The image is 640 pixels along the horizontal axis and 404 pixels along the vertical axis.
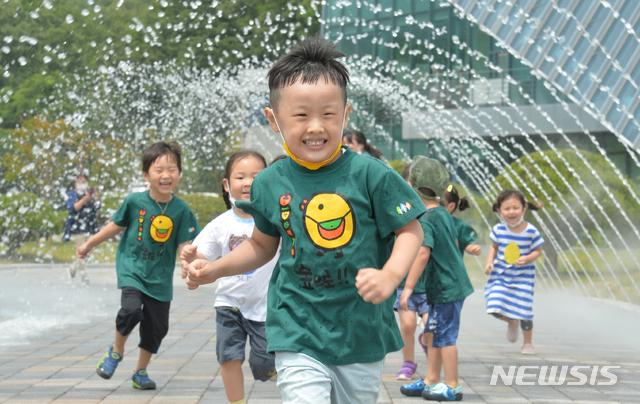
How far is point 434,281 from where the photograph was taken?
4.52 m

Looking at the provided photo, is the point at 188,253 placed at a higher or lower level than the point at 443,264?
higher

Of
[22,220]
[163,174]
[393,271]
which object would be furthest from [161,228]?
[22,220]

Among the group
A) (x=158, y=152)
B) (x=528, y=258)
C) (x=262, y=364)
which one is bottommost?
(x=262, y=364)

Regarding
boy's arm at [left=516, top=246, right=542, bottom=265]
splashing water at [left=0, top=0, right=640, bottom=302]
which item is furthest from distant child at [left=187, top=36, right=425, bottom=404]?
splashing water at [left=0, top=0, right=640, bottom=302]

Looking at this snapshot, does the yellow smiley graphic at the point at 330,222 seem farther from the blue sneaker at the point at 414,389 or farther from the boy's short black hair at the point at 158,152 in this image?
the boy's short black hair at the point at 158,152

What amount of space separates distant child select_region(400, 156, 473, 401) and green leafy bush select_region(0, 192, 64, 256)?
42.1 ft

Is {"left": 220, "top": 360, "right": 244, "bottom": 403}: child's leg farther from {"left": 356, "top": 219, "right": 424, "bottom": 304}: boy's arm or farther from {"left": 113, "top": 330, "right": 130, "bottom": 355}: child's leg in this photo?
{"left": 356, "top": 219, "right": 424, "bottom": 304}: boy's arm

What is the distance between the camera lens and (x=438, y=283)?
4500 mm

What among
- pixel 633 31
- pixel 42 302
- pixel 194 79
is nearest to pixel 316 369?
pixel 633 31

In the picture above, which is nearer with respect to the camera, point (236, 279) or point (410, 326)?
point (236, 279)

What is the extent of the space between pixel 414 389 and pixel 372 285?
2474 mm

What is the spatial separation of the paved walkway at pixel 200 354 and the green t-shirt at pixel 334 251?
201 cm

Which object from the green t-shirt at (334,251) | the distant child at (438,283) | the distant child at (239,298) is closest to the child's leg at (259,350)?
the distant child at (239,298)

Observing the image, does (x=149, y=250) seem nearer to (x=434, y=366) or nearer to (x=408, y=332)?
(x=408, y=332)
